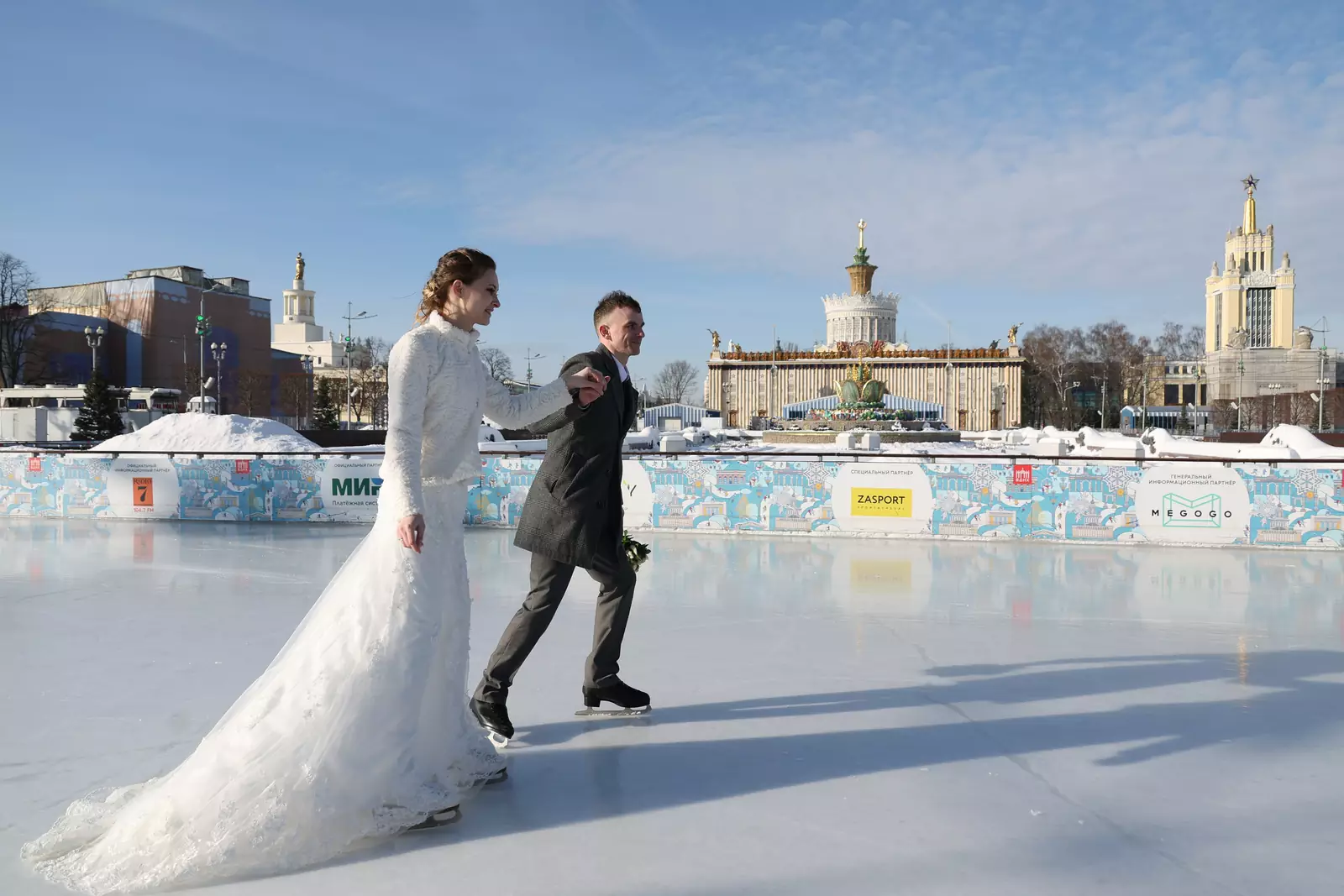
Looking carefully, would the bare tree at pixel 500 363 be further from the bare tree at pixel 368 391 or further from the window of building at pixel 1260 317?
the window of building at pixel 1260 317

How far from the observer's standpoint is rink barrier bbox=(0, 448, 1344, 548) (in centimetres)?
Result: 889

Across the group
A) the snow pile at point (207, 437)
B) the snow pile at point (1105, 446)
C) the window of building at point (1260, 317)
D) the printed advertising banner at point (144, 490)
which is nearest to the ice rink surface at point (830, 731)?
the printed advertising banner at point (144, 490)

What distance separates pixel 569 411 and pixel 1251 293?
4596 inches

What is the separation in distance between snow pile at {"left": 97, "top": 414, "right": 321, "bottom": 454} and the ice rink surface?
27.5 feet

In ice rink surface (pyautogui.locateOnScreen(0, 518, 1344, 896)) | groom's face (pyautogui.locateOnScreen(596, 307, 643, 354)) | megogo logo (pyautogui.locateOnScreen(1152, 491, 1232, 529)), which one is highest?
groom's face (pyautogui.locateOnScreen(596, 307, 643, 354))

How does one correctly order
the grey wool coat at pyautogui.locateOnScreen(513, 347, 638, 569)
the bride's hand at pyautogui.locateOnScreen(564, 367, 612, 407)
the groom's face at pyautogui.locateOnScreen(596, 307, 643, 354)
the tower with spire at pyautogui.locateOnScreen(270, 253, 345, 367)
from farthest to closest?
the tower with spire at pyautogui.locateOnScreen(270, 253, 345, 367) < the groom's face at pyautogui.locateOnScreen(596, 307, 643, 354) < the grey wool coat at pyautogui.locateOnScreen(513, 347, 638, 569) < the bride's hand at pyautogui.locateOnScreen(564, 367, 612, 407)

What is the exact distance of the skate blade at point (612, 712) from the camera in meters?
3.71

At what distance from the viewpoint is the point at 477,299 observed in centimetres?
291

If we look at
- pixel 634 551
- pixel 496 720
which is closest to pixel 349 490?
pixel 634 551

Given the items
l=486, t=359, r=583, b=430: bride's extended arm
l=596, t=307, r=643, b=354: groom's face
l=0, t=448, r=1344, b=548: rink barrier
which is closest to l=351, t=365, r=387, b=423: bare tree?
l=0, t=448, r=1344, b=548: rink barrier

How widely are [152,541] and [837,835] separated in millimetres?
8545

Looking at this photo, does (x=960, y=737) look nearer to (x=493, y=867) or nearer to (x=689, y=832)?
(x=689, y=832)

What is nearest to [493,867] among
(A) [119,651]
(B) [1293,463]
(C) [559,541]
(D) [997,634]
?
(C) [559,541]

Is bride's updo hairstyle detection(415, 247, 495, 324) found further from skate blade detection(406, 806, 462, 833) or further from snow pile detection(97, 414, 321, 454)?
snow pile detection(97, 414, 321, 454)
